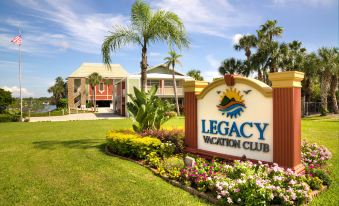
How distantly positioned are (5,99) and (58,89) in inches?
2148

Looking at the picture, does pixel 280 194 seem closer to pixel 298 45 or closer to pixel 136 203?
pixel 136 203

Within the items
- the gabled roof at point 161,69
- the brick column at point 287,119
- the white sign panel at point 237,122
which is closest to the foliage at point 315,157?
the brick column at point 287,119

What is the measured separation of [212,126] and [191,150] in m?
1.26

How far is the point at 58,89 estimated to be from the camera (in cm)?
9306

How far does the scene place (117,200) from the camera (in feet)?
19.0

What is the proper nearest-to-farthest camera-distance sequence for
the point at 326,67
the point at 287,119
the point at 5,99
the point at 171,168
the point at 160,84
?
the point at 287,119 < the point at 171,168 < the point at 326,67 < the point at 5,99 < the point at 160,84

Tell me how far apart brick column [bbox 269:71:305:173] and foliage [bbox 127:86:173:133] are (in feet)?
17.4

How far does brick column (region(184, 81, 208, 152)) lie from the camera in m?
9.37

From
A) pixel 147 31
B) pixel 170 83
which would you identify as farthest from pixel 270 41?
pixel 147 31

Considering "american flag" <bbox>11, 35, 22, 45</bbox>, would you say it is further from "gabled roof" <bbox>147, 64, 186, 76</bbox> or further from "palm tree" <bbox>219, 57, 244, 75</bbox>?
"palm tree" <bbox>219, 57, 244, 75</bbox>

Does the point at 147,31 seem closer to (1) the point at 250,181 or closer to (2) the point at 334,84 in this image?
(1) the point at 250,181

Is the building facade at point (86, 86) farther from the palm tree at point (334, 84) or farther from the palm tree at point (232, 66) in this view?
the palm tree at point (334, 84)

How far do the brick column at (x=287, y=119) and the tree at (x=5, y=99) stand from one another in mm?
41995

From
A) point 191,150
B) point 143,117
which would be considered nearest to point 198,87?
point 191,150
